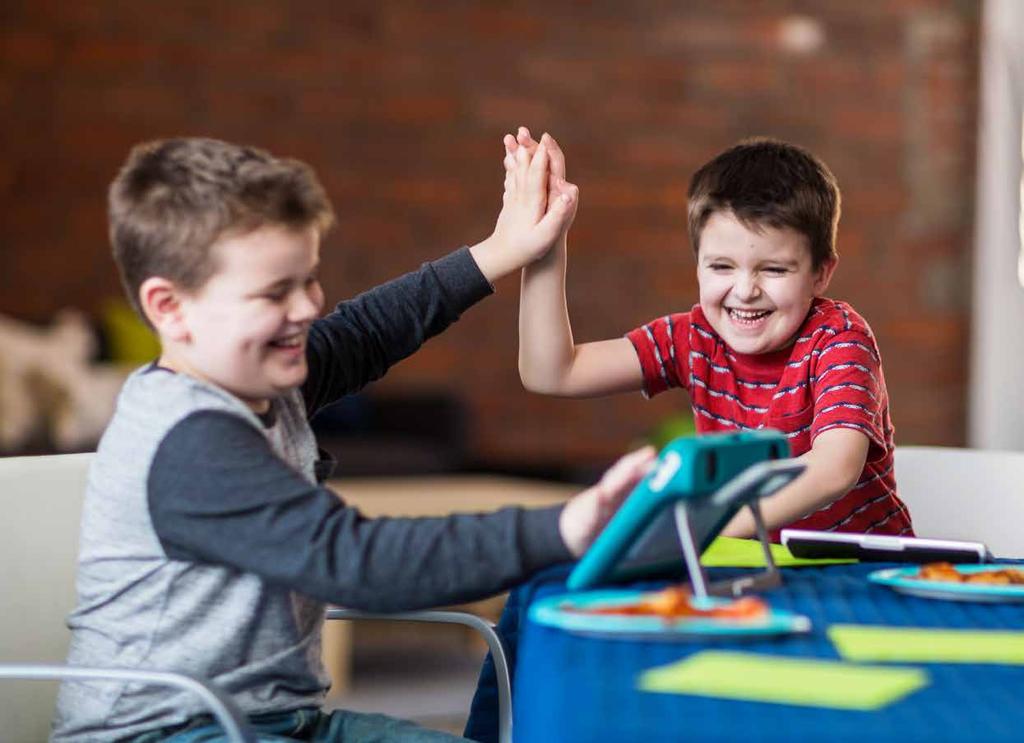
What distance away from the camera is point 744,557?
4.55 ft

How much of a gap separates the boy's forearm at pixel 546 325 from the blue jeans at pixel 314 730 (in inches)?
23.1

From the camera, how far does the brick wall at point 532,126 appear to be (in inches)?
Answer: 191

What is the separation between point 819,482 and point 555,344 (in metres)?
0.43

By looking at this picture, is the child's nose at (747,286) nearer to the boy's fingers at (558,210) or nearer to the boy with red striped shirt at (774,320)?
the boy with red striped shirt at (774,320)

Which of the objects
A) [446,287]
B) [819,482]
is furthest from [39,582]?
[819,482]

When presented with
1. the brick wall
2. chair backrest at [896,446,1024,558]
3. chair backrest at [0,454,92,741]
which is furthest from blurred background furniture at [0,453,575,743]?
the brick wall

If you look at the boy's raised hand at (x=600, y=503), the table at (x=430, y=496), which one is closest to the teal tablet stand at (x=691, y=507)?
the boy's raised hand at (x=600, y=503)

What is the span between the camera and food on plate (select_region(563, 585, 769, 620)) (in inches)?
41.4

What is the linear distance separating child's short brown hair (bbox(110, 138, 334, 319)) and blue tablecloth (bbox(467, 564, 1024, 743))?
42 centimetres

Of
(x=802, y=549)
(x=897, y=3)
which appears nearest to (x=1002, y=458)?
(x=802, y=549)

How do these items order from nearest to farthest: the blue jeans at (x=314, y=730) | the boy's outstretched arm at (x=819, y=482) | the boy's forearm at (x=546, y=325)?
the blue jeans at (x=314, y=730) → the boy's outstretched arm at (x=819, y=482) → the boy's forearm at (x=546, y=325)

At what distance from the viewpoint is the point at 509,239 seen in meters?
1.63

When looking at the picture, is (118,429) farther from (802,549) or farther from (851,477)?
(851,477)

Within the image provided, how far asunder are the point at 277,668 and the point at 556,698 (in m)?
0.44
